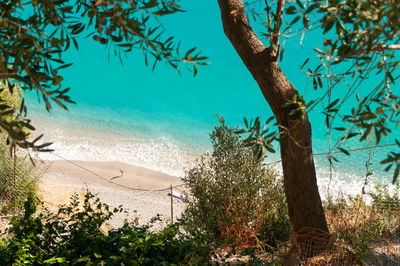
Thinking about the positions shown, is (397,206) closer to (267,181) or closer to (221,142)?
(267,181)

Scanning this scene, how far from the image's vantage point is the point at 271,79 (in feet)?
9.44

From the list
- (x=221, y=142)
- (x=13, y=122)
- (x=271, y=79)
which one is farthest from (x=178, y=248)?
(x=221, y=142)

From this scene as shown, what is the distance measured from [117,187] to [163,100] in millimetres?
14435

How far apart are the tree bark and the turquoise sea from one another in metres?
16.3

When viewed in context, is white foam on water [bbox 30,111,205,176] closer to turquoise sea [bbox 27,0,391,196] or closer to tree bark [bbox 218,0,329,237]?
turquoise sea [bbox 27,0,391,196]

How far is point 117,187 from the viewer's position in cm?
1185

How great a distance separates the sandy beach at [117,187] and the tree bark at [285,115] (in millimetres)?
4614

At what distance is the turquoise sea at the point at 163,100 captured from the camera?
823 inches

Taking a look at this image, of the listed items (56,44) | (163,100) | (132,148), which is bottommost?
(56,44)

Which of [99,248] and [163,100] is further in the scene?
[163,100]

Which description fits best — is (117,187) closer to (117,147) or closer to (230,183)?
(230,183)

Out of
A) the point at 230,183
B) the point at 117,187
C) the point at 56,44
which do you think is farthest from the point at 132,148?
the point at 56,44

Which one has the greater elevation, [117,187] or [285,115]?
[117,187]

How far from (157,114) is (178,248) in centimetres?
2272
